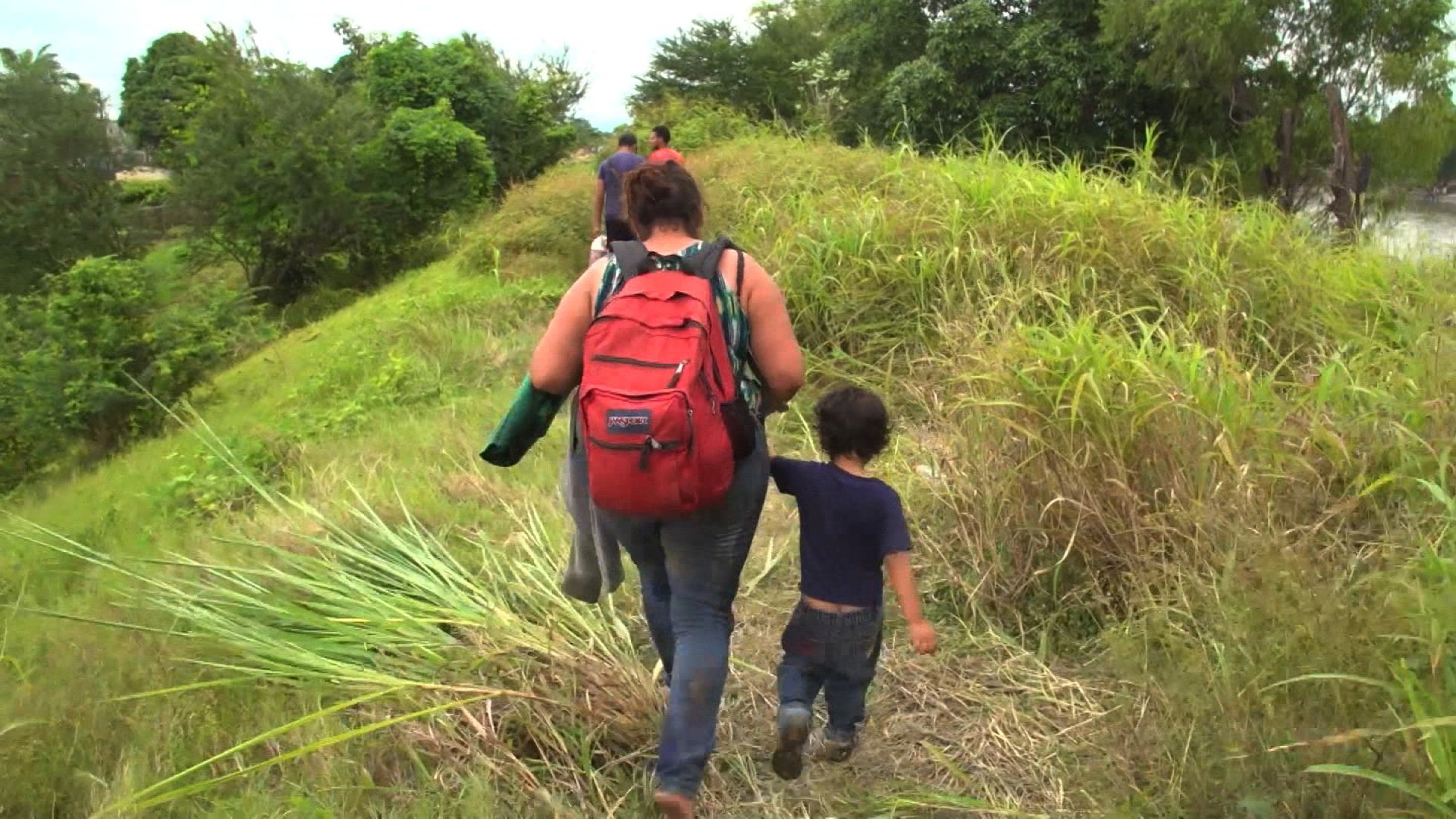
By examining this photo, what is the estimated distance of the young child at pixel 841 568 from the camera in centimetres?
216

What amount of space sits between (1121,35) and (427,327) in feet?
35.5

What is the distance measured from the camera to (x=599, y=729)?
246 centimetres

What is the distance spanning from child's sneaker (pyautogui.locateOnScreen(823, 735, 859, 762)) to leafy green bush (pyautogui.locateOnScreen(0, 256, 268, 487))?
9230mm

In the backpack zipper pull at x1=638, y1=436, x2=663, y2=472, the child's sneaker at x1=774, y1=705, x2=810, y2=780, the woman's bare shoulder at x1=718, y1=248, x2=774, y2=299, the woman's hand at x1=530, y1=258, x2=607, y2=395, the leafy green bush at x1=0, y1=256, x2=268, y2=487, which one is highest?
the woman's bare shoulder at x1=718, y1=248, x2=774, y2=299

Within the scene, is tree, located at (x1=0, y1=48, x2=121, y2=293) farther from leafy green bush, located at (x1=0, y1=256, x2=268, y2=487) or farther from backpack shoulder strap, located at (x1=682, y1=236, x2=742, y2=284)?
backpack shoulder strap, located at (x1=682, y1=236, x2=742, y2=284)

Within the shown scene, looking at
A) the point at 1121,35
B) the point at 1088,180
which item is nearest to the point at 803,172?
the point at 1088,180

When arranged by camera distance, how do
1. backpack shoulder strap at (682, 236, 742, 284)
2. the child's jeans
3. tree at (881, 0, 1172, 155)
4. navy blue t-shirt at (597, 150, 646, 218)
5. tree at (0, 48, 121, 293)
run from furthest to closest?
tree at (0, 48, 121, 293)
tree at (881, 0, 1172, 155)
navy blue t-shirt at (597, 150, 646, 218)
the child's jeans
backpack shoulder strap at (682, 236, 742, 284)

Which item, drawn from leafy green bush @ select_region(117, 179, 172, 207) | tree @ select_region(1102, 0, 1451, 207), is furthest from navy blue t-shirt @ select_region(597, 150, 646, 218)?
leafy green bush @ select_region(117, 179, 172, 207)

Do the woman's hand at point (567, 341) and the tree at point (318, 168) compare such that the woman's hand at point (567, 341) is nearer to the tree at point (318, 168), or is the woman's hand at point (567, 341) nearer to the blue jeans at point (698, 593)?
the blue jeans at point (698, 593)

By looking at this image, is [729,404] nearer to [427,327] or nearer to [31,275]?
[427,327]

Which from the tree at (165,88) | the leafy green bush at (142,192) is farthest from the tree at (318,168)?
the leafy green bush at (142,192)

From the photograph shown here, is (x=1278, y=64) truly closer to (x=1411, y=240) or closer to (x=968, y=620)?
(x=1411, y=240)

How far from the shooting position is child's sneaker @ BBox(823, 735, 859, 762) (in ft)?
7.93

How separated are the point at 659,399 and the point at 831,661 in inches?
32.4
